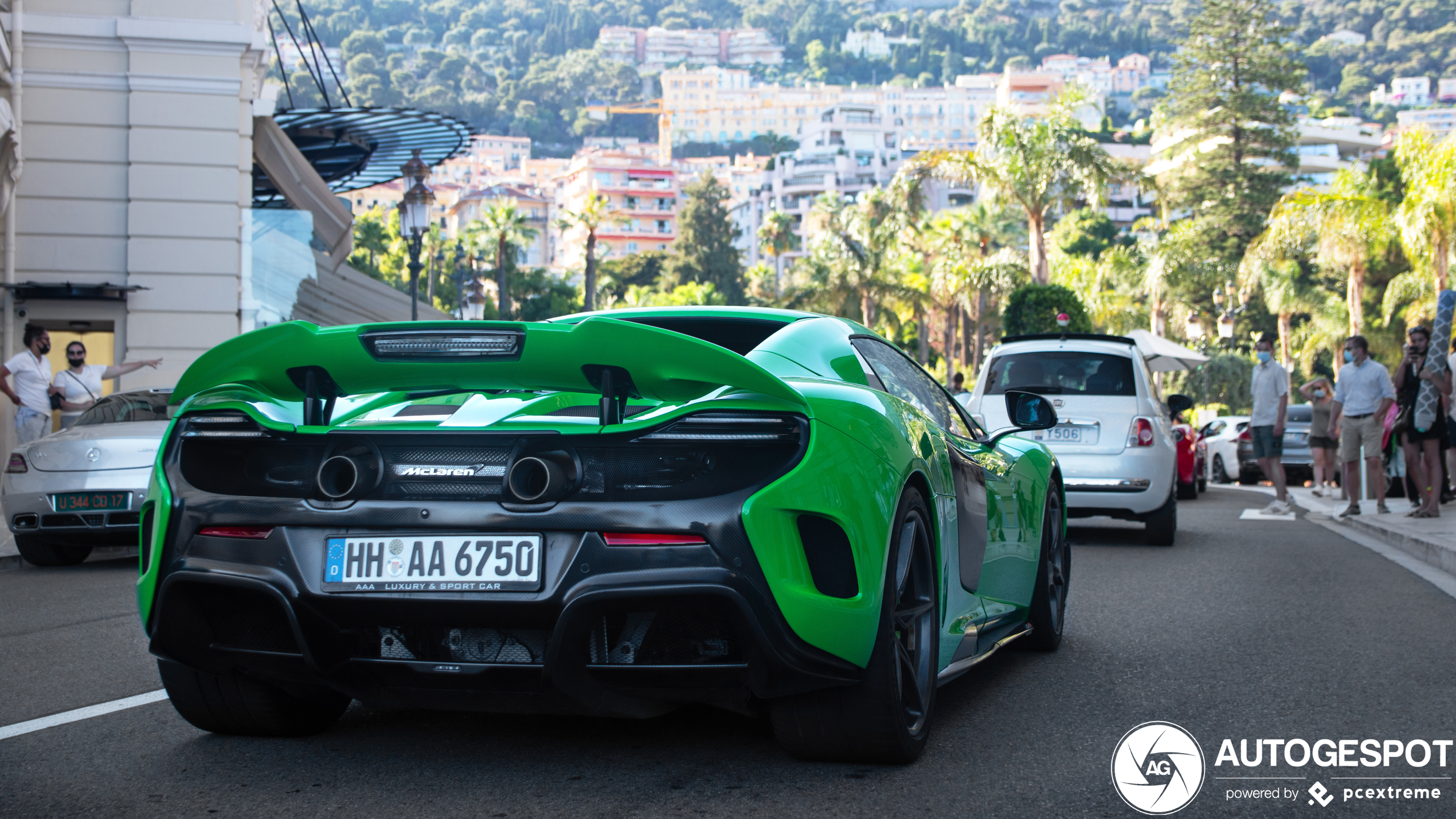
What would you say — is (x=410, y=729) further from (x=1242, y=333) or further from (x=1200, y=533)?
(x=1242, y=333)

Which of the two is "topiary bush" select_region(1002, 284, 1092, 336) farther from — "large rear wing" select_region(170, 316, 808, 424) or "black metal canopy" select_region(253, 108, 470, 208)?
"large rear wing" select_region(170, 316, 808, 424)

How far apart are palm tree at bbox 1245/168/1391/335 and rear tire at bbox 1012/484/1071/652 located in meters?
42.6

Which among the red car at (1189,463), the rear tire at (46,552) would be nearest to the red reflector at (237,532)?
the rear tire at (46,552)

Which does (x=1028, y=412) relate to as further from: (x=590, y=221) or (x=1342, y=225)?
(x=590, y=221)

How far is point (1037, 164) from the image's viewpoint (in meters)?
41.1

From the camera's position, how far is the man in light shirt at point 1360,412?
13734 millimetres

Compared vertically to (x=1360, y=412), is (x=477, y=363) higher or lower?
higher

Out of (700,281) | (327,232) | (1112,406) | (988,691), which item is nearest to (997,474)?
(988,691)

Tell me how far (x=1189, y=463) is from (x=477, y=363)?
1603cm

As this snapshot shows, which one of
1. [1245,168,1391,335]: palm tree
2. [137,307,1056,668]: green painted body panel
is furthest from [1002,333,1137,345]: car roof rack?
[1245,168,1391,335]: palm tree

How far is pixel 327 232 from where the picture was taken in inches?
923

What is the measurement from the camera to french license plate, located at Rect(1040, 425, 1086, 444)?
11195mm
